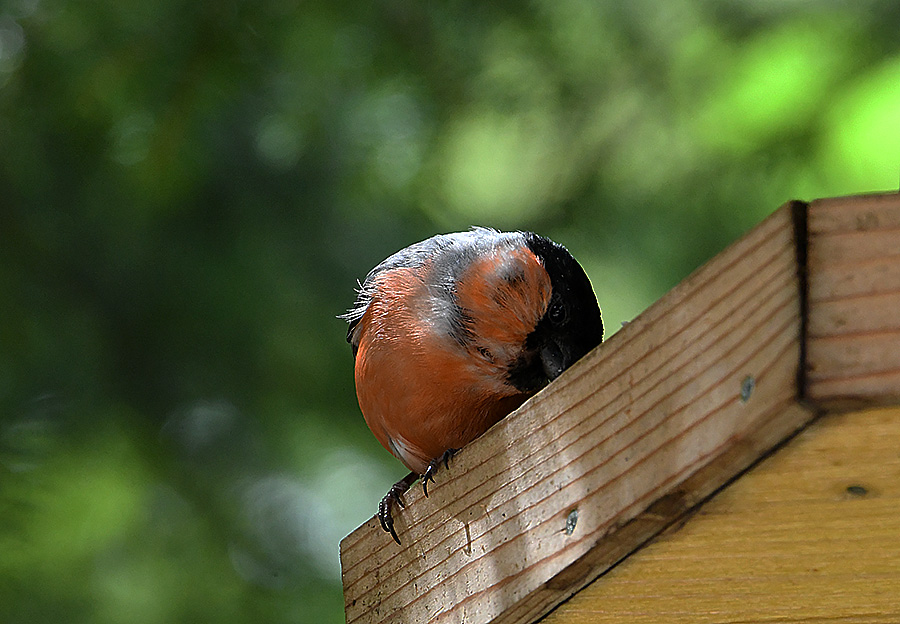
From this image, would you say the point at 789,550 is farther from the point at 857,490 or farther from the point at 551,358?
the point at 551,358

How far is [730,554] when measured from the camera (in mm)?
1236

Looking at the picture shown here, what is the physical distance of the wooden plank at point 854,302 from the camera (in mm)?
983

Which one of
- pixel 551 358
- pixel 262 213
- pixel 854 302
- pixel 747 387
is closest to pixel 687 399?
pixel 747 387

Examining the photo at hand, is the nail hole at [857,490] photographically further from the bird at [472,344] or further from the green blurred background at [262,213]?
the green blurred background at [262,213]

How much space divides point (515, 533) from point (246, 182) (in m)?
3.34

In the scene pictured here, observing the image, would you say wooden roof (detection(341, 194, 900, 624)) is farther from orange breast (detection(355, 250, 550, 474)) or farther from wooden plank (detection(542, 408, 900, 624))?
orange breast (detection(355, 250, 550, 474))

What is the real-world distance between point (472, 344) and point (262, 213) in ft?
7.78

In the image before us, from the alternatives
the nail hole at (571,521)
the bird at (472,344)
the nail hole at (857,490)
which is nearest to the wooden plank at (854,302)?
the nail hole at (857,490)

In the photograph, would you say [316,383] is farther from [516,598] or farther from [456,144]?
[516,598]

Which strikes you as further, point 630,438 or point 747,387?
point 630,438

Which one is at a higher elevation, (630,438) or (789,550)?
(630,438)

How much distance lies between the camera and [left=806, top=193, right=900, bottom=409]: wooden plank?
98cm

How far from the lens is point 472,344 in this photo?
7.66ft

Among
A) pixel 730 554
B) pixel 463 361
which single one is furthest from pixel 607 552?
pixel 463 361
